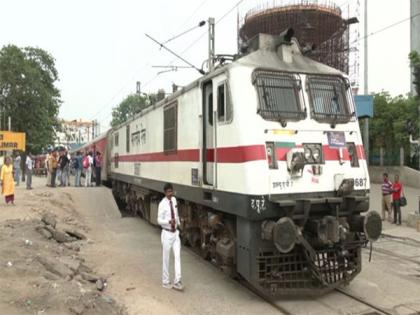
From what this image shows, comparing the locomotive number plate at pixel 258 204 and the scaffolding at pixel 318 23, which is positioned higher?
the scaffolding at pixel 318 23

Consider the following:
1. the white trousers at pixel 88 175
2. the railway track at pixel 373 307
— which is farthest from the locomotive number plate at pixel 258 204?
the white trousers at pixel 88 175

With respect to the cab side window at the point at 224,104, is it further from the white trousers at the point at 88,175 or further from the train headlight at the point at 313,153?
the white trousers at the point at 88,175

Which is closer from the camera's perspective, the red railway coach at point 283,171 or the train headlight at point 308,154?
the red railway coach at point 283,171

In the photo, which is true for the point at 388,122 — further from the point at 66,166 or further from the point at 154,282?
the point at 154,282

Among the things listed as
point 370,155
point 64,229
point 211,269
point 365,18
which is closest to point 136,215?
point 64,229

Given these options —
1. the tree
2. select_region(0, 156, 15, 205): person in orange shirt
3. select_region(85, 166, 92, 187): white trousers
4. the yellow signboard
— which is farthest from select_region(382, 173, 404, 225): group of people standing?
the tree

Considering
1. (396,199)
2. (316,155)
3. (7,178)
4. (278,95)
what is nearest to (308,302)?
(316,155)

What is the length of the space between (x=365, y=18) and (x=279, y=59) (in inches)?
757

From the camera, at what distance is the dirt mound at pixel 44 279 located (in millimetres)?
6930

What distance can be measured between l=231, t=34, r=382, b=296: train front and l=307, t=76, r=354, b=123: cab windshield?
17 millimetres

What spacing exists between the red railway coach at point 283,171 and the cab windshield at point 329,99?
0.7 inches

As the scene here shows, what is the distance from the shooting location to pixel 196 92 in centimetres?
1023

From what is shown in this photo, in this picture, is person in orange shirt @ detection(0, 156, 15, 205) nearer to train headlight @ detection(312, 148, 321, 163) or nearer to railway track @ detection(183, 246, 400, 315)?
railway track @ detection(183, 246, 400, 315)

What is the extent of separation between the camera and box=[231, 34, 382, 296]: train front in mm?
7996
